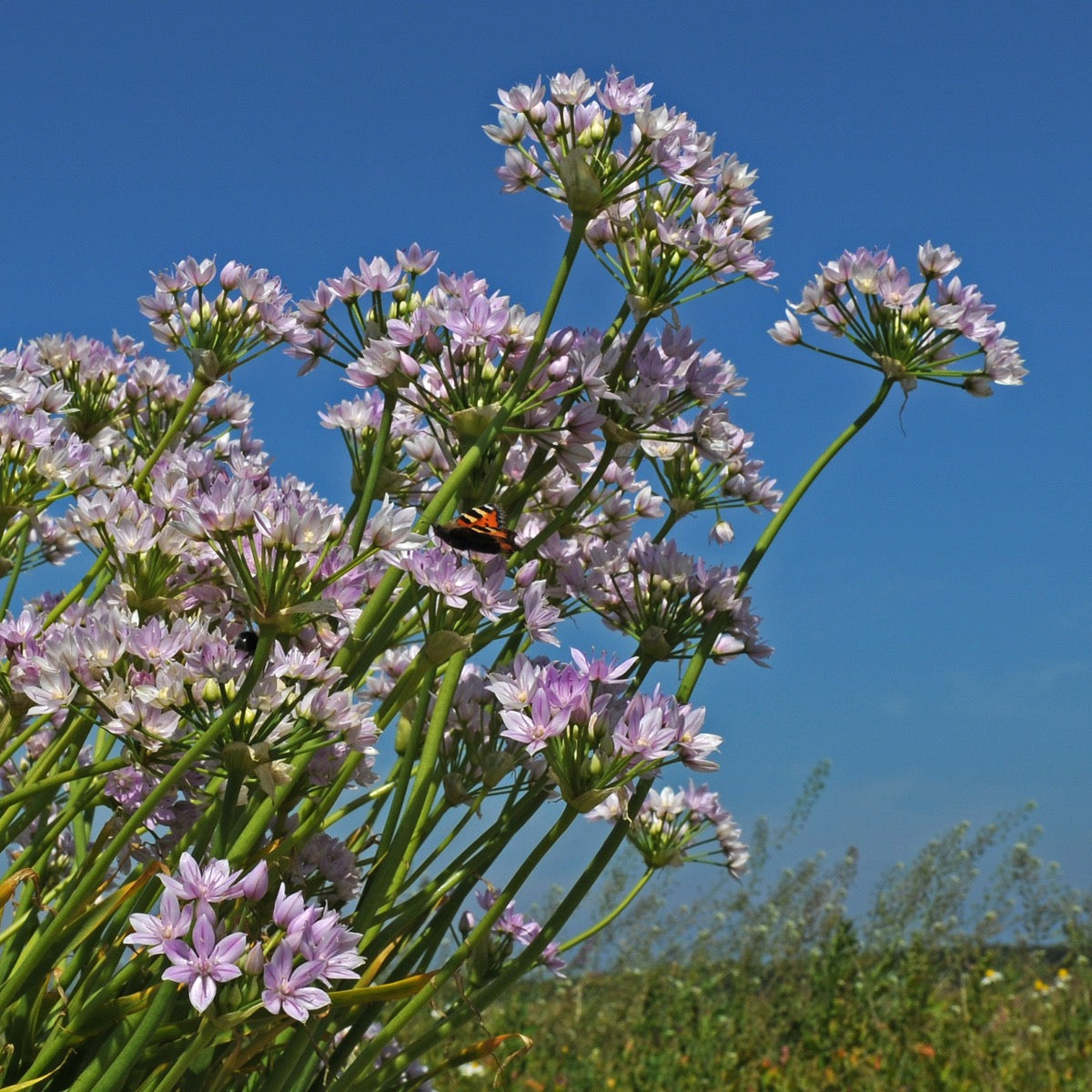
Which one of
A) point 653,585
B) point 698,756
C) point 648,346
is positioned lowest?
point 698,756

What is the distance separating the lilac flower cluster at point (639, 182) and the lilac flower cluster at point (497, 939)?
130 centimetres

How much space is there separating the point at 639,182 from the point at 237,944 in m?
1.64

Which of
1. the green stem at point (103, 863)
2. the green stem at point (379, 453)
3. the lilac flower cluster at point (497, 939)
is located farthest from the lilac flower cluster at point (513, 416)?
the lilac flower cluster at point (497, 939)

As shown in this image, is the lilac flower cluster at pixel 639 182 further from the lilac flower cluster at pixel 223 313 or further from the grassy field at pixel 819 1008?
the grassy field at pixel 819 1008

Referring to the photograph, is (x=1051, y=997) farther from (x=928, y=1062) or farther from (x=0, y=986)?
(x=0, y=986)

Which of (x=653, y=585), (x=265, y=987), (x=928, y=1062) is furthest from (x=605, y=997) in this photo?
(x=265, y=987)

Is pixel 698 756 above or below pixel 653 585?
below

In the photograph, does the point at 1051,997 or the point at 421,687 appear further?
the point at 1051,997

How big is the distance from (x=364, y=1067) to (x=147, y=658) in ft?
2.70

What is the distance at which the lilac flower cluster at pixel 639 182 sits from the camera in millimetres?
2191

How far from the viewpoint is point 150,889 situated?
2102 millimetres

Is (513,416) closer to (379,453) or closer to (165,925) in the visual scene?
(379,453)

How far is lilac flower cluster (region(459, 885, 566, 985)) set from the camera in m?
2.39

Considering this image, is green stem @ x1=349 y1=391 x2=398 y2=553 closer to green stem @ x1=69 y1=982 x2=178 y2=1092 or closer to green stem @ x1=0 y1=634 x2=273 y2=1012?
green stem @ x1=0 y1=634 x2=273 y2=1012
